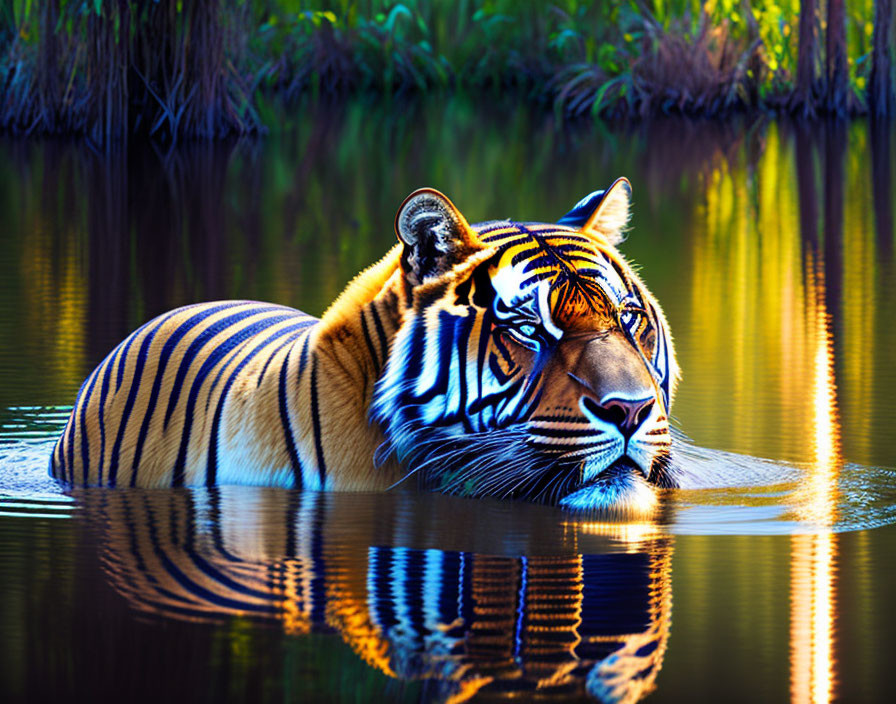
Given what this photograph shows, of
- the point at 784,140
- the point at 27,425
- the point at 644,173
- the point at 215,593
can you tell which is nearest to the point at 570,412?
the point at 215,593

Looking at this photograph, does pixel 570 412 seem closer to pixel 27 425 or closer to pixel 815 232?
pixel 27 425

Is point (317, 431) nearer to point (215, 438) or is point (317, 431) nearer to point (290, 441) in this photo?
point (290, 441)

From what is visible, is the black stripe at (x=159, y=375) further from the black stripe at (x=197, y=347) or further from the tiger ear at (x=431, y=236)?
the tiger ear at (x=431, y=236)

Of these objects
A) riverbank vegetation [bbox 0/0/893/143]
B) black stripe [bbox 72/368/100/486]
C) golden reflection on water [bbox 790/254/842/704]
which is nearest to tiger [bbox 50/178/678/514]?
black stripe [bbox 72/368/100/486]

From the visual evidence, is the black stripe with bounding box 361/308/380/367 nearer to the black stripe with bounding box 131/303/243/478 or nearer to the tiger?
the tiger

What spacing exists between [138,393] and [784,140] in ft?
43.8

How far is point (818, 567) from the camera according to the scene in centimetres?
382

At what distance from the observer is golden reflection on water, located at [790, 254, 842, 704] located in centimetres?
308

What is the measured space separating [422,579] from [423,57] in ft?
62.8

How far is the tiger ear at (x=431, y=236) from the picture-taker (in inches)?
159

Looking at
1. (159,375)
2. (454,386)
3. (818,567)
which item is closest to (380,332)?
(454,386)

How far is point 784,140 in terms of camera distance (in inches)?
668

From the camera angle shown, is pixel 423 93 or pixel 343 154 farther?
pixel 423 93

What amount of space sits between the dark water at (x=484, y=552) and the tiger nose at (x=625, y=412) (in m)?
0.27
